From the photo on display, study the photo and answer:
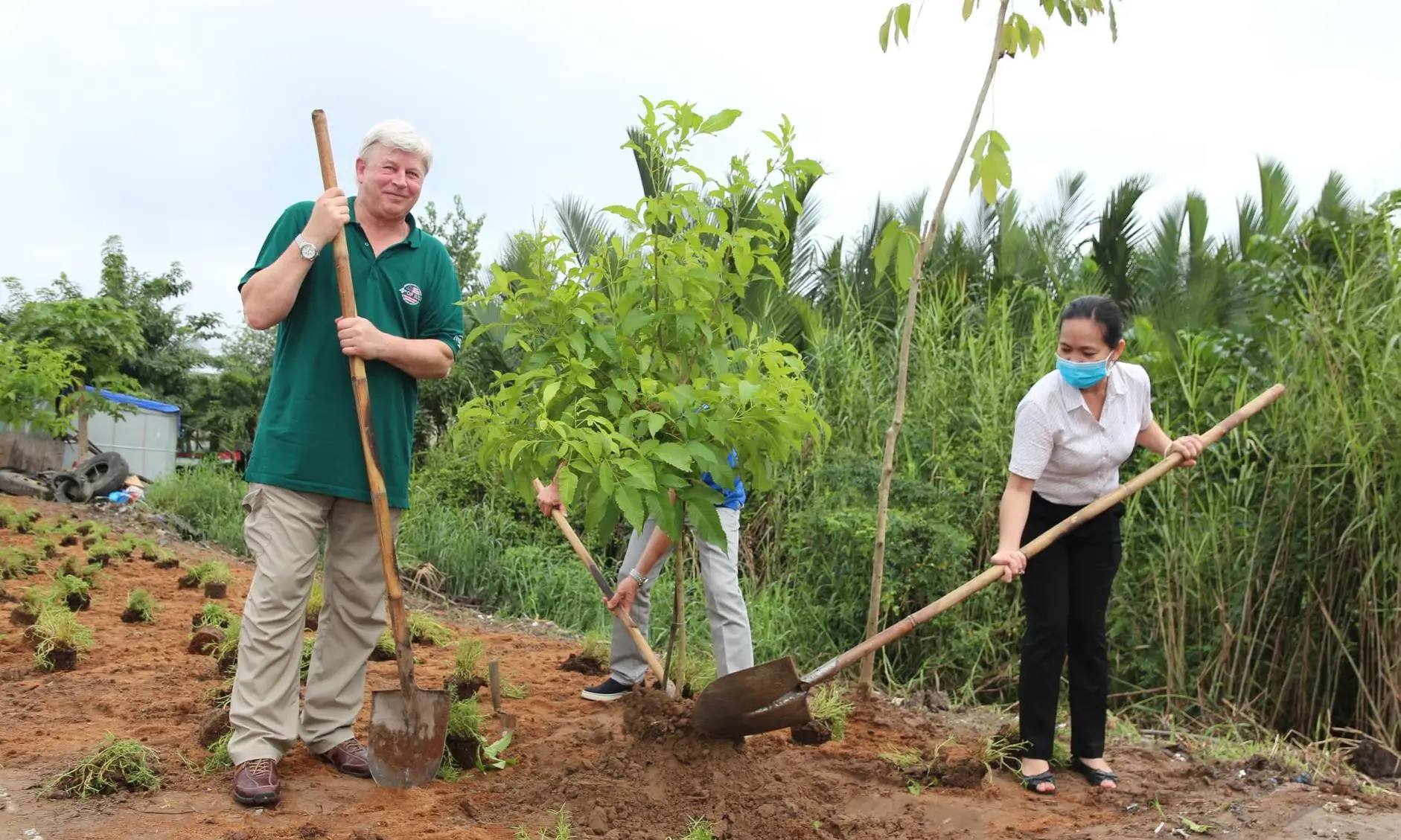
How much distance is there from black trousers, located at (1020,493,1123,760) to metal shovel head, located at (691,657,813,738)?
87 centimetres

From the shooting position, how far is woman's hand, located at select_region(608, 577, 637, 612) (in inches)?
151

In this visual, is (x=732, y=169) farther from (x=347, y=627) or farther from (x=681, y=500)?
(x=347, y=627)

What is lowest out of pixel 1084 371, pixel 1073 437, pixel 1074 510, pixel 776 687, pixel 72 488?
pixel 72 488

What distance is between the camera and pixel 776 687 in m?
3.26

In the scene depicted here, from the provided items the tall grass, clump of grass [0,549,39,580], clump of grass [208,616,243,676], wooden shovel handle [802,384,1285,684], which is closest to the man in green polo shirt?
clump of grass [208,616,243,676]

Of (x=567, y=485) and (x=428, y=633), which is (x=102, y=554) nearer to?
(x=428, y=633)

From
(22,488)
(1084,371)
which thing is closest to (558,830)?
(1084,371)

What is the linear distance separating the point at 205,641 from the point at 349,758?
70.5 inches

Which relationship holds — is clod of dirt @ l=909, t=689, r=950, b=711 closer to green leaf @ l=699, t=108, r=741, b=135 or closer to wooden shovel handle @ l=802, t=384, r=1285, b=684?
wooden shovel handle @ l=802, t=384, r=1285, b=684

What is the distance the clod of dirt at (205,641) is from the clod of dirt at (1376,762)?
4.65 m

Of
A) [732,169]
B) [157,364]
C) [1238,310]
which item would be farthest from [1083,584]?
[157,364]

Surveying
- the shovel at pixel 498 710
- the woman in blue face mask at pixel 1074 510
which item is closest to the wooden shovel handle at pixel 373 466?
the shovel at pixel 498 710

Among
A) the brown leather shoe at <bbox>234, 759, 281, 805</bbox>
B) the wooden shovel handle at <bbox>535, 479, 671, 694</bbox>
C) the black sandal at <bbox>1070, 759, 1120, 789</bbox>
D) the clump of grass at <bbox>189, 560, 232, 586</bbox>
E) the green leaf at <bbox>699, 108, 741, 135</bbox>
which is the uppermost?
the green leaf at <bbox>699, 108, 741, 135</bbox>

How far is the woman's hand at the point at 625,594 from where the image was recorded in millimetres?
3842
